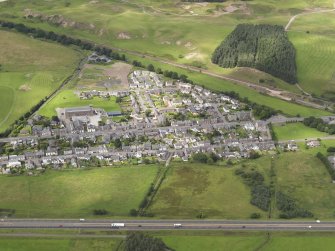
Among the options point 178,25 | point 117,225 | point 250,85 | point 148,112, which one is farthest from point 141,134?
point 178,25

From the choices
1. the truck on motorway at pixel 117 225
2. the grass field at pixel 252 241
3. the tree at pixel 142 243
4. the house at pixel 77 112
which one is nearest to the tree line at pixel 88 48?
the house at pixel 77 112

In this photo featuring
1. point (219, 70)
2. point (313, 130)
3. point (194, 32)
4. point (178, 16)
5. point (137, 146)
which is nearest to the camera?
point (137, 146)

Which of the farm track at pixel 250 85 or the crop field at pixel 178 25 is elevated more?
the crop field at pixel 178 25

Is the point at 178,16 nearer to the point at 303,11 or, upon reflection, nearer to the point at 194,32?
the point at 194,32

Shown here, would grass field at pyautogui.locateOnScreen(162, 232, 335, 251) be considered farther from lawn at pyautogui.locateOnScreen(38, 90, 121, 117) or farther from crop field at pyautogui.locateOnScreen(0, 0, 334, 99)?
crop field at pyautogui.locateOnScreen(0, 0, 334, 99)

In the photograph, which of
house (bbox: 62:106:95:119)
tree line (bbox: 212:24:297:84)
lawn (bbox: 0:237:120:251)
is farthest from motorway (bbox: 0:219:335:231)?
tree line (bbox: 212:24:297:84)

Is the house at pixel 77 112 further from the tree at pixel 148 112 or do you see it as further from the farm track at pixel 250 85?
the farm track at pixel 250 85

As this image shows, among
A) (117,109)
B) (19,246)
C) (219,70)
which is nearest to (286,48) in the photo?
(219,70)
